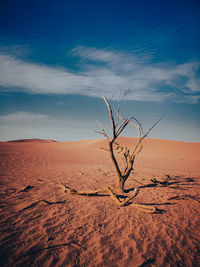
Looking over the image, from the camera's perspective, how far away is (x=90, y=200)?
15.9 ft

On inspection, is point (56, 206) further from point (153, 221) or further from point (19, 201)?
point (153, 221)

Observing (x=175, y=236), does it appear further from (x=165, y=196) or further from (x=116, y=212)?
(x=165, y=196)

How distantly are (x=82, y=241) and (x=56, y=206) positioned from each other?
182 cm

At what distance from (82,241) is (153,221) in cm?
210

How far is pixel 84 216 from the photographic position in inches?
148

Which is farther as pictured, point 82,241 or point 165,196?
point 165,196

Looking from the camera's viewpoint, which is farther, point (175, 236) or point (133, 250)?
point (175, 236)

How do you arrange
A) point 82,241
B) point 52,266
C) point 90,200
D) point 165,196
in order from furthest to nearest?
point 165,196
point 90,200
point 82,241
point 52,266

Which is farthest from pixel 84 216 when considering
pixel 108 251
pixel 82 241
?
pixel 108 251

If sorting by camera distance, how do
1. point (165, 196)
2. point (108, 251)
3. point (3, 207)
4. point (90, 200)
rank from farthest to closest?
1. point (165, 196)
2. point (90, 200)
3. point (3, 207)
4. point (108, 251)

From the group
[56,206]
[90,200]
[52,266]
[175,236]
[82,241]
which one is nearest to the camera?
[52,266]

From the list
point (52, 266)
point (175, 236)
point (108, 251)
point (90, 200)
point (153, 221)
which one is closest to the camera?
point (52, 266)

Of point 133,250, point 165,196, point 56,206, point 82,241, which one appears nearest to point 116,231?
point 133,250

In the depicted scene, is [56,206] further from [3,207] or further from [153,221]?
[153,221]
